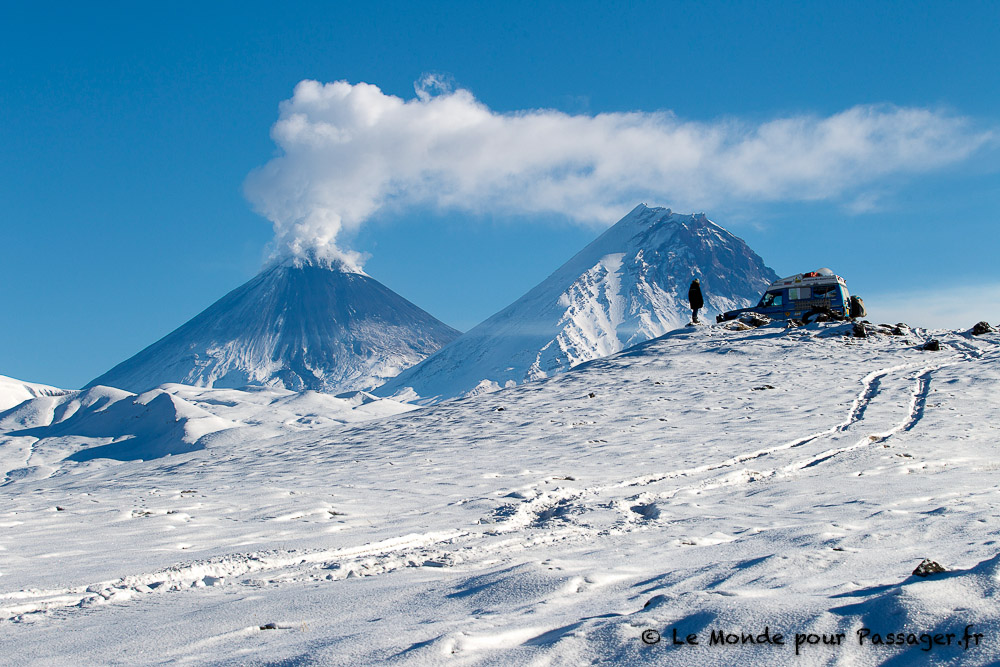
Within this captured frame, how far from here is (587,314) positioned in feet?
501

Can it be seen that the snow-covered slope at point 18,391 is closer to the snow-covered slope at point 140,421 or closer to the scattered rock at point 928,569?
the snow-covered slope at point 140,421

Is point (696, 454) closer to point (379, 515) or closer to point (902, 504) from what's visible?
point (902, 504)

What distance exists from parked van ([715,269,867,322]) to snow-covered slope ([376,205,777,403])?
276 feet

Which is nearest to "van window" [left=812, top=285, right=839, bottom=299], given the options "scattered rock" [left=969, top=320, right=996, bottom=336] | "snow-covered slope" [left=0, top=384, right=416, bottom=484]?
"scattered rock" [left=969, top=320, right=996, bottom=336]

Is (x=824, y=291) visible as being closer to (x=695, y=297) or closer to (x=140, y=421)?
(x=695, y=297)

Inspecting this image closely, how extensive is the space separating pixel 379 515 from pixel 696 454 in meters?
5.51

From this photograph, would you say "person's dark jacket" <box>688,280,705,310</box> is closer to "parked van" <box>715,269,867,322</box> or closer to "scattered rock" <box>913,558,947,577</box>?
"parked van" <box>715,269,867,322</box>

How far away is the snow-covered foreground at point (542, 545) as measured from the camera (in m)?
3.43

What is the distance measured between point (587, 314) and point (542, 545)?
484ft

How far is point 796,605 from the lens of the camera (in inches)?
140

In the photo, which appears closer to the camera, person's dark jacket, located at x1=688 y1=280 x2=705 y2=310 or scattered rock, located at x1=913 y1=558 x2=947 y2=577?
scattered rock, located at x1=913 y1=558 x2=947 y2=577

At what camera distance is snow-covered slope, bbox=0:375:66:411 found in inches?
2987

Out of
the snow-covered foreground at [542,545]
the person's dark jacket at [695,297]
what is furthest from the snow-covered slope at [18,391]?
the snow-covered foreground at [542,545]

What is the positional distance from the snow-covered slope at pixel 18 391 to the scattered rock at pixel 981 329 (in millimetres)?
75931
